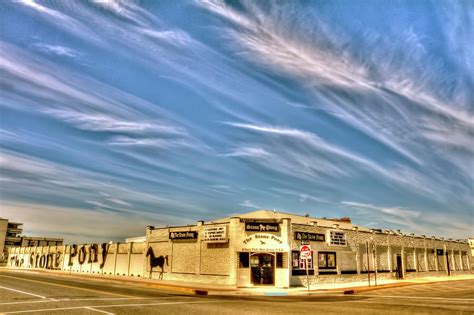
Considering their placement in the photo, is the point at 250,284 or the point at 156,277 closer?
the point at 250,284

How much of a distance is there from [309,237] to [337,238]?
15.5ft

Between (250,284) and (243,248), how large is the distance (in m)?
2.93

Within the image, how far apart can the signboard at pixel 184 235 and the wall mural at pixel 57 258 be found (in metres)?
18.0

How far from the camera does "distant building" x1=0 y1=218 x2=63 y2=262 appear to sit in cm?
14450

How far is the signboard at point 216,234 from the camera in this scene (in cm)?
3441

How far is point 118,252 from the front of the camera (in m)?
50.7

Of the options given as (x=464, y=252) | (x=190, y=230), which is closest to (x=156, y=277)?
(x=190, y=230)

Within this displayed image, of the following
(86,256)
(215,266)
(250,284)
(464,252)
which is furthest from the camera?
(464,252)

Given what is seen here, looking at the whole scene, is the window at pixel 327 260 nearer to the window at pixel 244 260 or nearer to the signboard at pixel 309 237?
the signboard at pixel 309 237

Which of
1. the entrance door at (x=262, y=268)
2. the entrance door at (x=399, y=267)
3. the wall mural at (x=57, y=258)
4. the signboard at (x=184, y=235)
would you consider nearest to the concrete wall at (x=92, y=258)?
the wall mural at (x=57, y=258)

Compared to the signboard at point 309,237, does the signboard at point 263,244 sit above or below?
below

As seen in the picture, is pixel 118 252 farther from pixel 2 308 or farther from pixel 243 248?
pixel 2 308

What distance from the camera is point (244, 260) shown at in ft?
108

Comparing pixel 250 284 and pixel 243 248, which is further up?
pixel 243 248
